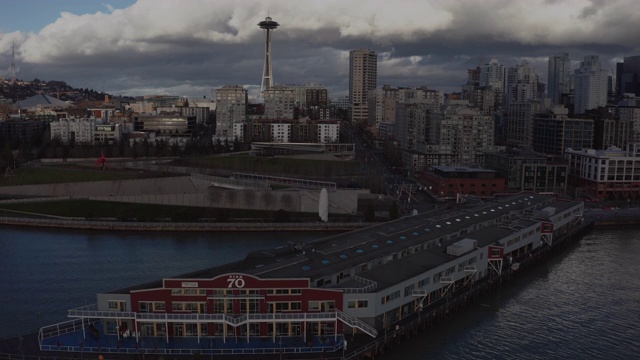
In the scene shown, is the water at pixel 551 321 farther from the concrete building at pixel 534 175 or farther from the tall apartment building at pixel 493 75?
the tall apartment building at pixel 493 75

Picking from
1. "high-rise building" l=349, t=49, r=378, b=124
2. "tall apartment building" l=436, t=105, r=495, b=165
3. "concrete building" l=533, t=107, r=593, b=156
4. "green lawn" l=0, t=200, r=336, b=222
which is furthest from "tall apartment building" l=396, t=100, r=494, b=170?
"high-rise building" l=349, t=49, r=378, b=124

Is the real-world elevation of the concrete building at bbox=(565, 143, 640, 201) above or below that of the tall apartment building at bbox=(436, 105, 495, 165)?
below

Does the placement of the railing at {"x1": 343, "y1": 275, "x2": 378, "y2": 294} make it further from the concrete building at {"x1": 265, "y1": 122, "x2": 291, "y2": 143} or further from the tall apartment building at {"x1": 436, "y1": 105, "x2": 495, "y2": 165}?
the concrete building at {"x1": 265, "y1": 122, "x2": 291, "y2": 143}

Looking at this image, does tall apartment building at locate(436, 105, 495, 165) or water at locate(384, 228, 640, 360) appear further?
tall apartment building at locate(436, 105, 495, 165)

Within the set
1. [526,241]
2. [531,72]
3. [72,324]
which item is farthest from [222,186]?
[531,72]

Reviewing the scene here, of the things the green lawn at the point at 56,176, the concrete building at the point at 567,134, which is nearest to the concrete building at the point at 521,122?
the concrete building at the point at 567,134

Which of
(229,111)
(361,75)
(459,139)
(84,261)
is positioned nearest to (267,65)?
(361,75)
